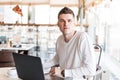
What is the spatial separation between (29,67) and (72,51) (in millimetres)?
426

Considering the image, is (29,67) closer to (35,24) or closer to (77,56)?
(77,56)

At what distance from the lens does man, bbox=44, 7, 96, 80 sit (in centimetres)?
168

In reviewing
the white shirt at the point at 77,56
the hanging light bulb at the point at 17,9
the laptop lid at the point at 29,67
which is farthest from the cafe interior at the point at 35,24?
the laptop lid at the point at 29,67

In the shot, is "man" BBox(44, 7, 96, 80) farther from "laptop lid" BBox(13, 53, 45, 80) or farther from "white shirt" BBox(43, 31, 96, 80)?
"laptop lid" BBox(13, 53, 45, 80)

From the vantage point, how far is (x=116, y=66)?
251cm

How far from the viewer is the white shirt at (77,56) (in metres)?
1.68

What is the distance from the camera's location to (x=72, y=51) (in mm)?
1836

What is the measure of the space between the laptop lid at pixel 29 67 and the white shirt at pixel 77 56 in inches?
9.6

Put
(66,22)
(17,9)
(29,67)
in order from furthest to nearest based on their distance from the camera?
1. (17,9)
2. (66,22)
3. (29,67)

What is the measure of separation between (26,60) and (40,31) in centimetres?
482

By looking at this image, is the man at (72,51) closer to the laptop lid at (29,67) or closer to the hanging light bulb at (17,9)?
the laptop lid at (29,67)

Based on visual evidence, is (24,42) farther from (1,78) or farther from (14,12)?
(1,78)

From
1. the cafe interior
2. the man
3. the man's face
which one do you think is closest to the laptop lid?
the man

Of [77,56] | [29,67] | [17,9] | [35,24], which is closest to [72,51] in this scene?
[77,56]
